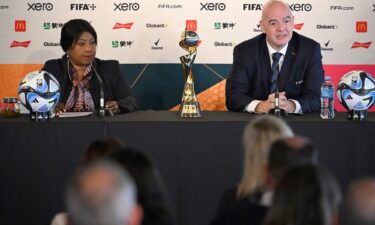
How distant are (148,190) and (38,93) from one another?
7.28ft

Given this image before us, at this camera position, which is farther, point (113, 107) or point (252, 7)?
point (252, 7)

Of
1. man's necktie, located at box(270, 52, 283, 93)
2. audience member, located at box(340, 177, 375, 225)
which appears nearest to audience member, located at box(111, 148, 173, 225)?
audience member, located at box(340, 177, 375, 225)

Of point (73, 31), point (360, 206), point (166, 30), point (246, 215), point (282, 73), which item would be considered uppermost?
point (166, 30)

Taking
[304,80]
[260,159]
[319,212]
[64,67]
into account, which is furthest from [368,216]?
[64,67]

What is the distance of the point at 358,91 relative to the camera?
13.8 feet

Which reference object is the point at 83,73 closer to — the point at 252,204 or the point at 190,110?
the point at 190,110

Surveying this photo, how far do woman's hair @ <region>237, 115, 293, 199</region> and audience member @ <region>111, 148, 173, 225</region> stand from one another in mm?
454

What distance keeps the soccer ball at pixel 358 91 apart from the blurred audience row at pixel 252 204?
1965 millimetres

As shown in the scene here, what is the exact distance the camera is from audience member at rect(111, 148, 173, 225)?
211 centimetres

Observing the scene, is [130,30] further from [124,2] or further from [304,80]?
[304,80]

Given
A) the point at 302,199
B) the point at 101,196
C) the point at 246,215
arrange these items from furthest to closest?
the point at 246,215, the point at 302,199, the point at 101,196

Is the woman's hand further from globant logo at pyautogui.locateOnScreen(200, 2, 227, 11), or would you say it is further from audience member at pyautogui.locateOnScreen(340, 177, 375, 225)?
audience member at pyautogui.locateOnScreen(340, 177, 375, 225)

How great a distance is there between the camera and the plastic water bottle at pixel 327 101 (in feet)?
14.2

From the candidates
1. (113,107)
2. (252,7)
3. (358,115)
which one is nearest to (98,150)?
(113,107)
